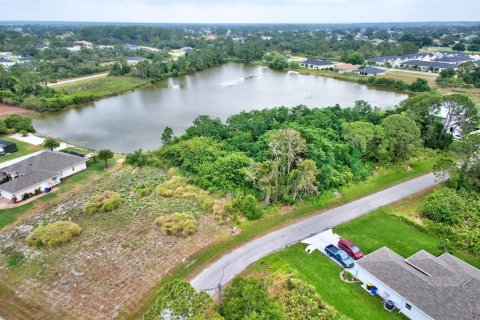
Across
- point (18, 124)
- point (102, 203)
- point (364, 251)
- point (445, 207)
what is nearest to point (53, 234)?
point (102, 203)

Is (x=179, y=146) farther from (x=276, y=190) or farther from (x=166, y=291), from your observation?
(x=166, y=291)

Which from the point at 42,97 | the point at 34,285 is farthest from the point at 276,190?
the point at 42,97

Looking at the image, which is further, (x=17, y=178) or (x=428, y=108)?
(x=428, y=108)

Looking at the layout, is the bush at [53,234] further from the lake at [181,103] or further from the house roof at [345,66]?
the house roof at [345,66]

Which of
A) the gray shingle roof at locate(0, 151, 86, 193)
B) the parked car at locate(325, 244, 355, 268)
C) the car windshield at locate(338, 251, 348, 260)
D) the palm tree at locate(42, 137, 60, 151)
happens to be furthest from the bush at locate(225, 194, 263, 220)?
the palm tree at locate(42, 137, 60, 151)

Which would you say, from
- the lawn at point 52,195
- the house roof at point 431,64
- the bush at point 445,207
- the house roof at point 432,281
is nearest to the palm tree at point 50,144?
the lawn at point 52,195

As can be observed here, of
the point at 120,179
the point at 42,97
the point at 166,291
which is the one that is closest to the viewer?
the point at 166,291

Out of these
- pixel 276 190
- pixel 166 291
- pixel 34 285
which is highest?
pixel 166 291
